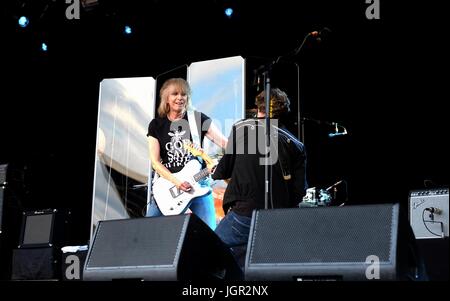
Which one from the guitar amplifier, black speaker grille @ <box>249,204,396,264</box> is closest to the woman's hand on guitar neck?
the guitar amplifier

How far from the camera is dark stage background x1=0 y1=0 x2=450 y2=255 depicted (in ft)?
19.0

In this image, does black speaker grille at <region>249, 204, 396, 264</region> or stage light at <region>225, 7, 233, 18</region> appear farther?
stage light at <region>225, 7, 233, 18</region>

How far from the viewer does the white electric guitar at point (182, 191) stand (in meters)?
4.95

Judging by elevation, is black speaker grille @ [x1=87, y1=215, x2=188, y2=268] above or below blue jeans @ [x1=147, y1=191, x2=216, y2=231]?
above

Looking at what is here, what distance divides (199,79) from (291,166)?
2378 millimetres

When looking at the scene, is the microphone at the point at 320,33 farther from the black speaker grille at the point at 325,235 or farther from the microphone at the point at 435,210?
the microphone at the point at 435,210

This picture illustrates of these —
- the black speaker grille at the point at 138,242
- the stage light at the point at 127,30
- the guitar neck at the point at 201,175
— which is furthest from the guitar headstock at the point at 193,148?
the black speaker grille at the point at 138,242

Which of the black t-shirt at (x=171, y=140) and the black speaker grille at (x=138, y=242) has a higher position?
the black t-shirt at (x=171, y=140)

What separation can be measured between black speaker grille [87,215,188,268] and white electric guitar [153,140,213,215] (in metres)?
2.14

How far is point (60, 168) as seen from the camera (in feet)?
24.1

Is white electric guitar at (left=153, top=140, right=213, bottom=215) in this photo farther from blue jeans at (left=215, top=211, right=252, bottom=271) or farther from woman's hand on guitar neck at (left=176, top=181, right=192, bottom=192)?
blue jeans at (left=215, top=211, right=252, bottom=271)

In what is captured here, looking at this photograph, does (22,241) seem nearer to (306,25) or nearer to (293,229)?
(306,25)
